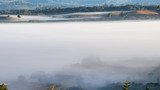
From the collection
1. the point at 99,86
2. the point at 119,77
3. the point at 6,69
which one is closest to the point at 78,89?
the point at 99,86

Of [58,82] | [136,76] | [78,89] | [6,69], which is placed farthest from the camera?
[6,69]

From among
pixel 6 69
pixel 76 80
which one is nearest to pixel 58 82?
pixel 76 80

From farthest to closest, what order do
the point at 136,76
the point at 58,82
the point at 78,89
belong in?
the point at 136,76 → the point at 58,82 → the point at 78,89

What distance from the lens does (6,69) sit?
19188 cm

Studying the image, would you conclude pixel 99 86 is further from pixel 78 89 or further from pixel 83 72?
pixel 83 72

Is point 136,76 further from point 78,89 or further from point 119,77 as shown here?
point 78,89

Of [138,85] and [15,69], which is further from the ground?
[138,85]

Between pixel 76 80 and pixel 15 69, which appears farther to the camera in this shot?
pixel 15 69

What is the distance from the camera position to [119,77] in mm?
164250

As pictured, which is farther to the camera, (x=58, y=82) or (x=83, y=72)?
(x=83, y=72)

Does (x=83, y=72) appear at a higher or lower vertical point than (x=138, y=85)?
lower

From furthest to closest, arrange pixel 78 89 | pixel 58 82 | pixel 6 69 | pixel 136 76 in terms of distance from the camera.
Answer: pixel 6 69 < pixel 136 76 < pixel 58 82 < pixel 78 89

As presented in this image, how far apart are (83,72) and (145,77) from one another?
40.7 metres

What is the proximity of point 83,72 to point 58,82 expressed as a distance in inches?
1642
